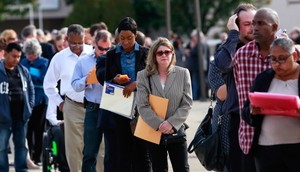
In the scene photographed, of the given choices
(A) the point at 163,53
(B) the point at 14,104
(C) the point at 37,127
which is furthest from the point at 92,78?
(C) the point at 37,127

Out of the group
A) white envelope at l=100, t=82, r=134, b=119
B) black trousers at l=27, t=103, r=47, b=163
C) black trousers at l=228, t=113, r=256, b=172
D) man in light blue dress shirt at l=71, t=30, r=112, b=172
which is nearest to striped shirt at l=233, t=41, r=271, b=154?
black trousers at l=228, t=113, r=256, b=172

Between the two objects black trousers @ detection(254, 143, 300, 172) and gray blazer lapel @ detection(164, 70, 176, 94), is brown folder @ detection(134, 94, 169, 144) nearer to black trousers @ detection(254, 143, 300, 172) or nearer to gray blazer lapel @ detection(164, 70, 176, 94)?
gray blazer lapel @ detection(164, 70, 176, 94)

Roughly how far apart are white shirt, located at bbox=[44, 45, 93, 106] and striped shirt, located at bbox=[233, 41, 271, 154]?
402 cm

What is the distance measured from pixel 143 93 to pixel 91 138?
175 cm

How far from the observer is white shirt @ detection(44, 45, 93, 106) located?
1200 cm

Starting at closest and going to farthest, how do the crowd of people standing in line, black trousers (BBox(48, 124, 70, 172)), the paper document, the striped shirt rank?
1. the crowd of people standing in line
2. the striped shirt
3. black trousers (BBox(48, 124, 70, 172))
4. the paper document

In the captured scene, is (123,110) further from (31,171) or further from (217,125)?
(31,171)

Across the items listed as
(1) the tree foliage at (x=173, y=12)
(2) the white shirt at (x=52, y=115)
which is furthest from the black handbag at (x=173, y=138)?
(1) the tree foliage at (x=173, y=12)

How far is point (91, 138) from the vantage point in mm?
11320

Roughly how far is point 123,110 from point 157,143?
86 centimetres

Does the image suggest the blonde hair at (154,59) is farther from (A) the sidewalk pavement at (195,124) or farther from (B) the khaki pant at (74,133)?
(A) the sidewalk pavement at (195,124)

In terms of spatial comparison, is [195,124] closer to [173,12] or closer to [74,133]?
[74,133]

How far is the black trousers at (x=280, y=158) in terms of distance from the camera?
24.7 ft

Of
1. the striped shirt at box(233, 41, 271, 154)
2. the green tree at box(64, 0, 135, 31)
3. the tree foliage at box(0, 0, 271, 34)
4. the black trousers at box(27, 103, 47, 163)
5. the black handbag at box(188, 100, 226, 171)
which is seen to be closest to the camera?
the striped shirt at box(233, 41, 271, 154)
